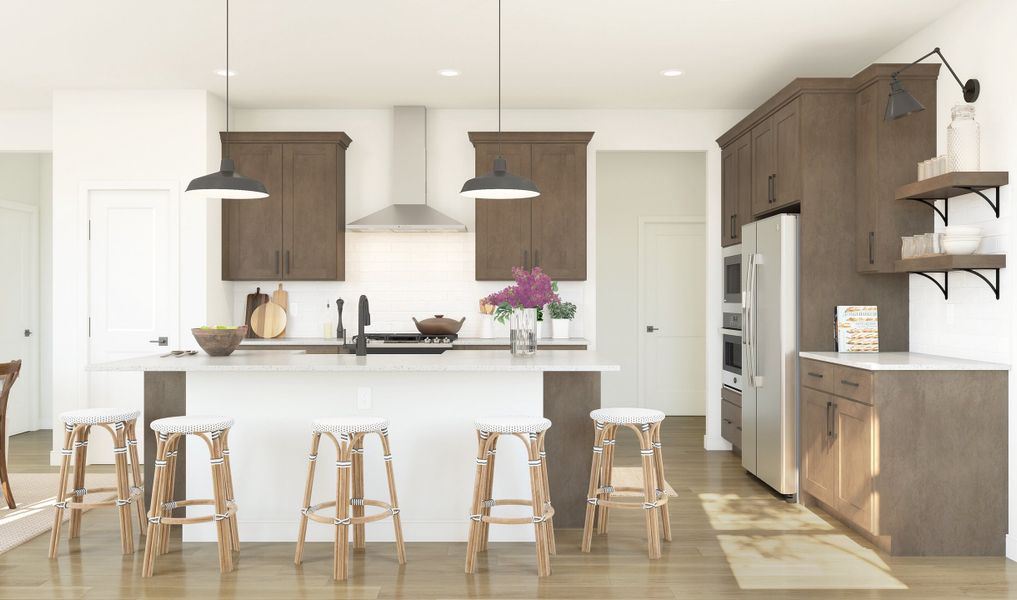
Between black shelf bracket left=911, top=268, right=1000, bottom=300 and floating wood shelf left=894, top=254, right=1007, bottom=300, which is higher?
floating wood shelf left=894, top=254, right=1007, bottom=300

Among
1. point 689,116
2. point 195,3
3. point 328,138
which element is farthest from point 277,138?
point 689,116

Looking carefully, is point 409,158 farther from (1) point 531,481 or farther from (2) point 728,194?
(1) point 531,481

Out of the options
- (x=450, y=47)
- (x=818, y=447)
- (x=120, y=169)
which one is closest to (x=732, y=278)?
(x=818, y=447)

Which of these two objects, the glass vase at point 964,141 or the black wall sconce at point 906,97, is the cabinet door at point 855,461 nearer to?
the glass vase at point 964,141

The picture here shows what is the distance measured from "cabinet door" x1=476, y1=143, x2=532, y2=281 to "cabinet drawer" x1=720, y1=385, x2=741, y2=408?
1.86 meters

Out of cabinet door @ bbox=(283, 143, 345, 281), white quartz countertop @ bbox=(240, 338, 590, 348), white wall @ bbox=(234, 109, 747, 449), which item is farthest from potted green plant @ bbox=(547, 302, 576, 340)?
cabinet door @ bbox=(283, 143, 345, 281)

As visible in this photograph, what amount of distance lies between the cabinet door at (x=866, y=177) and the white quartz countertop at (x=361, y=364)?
1.75m

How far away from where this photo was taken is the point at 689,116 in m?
6.52

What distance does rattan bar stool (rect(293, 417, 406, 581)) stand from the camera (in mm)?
3406

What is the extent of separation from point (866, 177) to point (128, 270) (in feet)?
17.2

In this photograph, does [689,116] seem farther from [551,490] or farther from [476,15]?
[551,490]

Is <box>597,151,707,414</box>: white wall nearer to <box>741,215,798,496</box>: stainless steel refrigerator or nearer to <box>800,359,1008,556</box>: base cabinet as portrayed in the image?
<box>741,215,798,496</box>: stainless steel refrigerator

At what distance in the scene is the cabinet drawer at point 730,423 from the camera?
581 cm

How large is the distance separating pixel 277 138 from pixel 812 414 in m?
4.44
